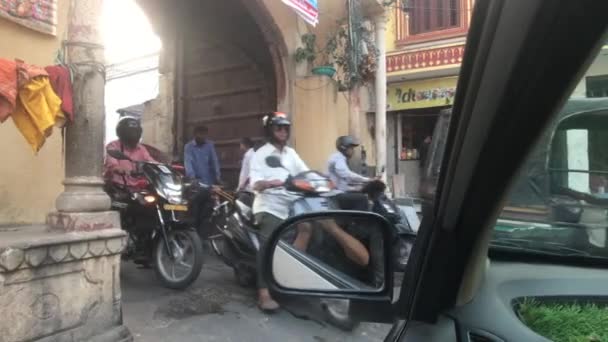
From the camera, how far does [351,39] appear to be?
7.71m

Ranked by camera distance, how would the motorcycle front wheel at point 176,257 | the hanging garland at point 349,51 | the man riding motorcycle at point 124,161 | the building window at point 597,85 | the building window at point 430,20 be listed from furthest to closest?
the building window at point 430,20
the hanging garland at point 349,51
the man riding motorcycle at point 124,161
the motorcycle front wheel at point 176,257
the building window at point 597,85

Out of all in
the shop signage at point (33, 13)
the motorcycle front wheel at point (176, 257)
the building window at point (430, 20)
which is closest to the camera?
the shop signage at point (33, 13)

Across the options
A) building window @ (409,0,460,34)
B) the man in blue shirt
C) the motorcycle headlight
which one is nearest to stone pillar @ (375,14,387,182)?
the man in blue shirt

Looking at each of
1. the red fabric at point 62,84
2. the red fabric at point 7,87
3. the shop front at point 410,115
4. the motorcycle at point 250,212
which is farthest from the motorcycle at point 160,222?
the shop front at point 410,115

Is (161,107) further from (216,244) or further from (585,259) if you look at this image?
(585,259)

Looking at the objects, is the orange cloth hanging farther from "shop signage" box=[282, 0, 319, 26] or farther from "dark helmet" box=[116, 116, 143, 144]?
"shop signage" box=[282, 0, 319, 26]

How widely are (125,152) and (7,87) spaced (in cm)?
227

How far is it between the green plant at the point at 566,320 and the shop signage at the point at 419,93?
1142cm

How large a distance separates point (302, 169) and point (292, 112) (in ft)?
10.4

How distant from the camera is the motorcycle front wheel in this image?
4.47 m

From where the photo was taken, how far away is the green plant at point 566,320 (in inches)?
39.9

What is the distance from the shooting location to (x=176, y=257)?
4598 mm

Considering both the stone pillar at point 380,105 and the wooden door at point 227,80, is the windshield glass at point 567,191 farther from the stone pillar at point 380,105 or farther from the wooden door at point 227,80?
the stone pillar at point 380,105

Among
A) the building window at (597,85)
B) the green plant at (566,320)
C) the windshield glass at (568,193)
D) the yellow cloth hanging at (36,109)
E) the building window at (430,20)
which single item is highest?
the building window at (430,20)
